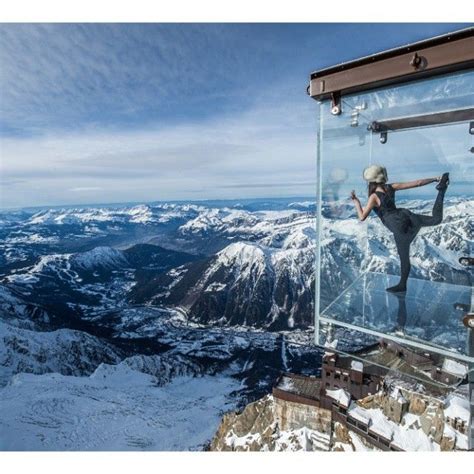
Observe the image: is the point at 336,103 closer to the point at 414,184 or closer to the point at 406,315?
the point at 414,184

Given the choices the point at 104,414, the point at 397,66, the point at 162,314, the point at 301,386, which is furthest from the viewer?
the point at 162,314

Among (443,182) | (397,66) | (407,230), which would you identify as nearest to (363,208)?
(407,230)

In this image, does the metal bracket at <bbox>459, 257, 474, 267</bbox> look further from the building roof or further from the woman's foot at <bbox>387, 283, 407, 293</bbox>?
the building roof

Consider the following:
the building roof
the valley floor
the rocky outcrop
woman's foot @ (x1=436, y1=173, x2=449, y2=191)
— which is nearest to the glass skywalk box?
woman's foot @ (x1=436, y1=173, x2=449, y2=191)

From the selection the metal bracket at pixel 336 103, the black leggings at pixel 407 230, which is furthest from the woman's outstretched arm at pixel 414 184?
the metal bracket at pixel 336 103

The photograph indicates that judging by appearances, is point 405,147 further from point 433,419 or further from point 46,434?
point 46,434

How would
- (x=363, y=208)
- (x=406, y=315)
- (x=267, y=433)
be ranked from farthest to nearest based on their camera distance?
(x=267, y=433) → (x=363, y=208) → (x=406, y=315)

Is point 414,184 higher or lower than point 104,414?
higher
